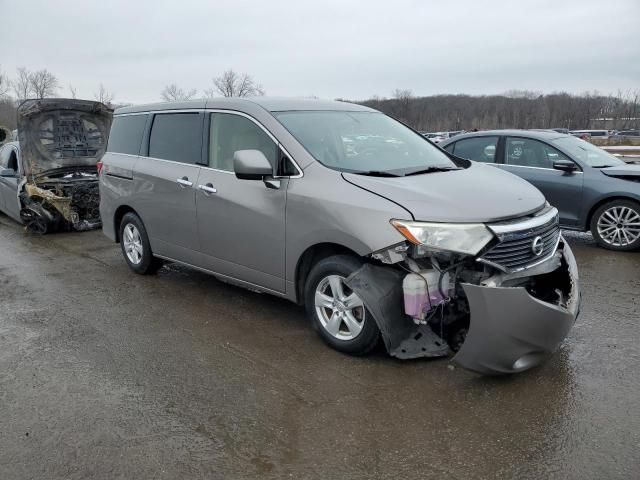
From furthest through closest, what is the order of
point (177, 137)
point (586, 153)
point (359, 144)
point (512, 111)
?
point (512, 111), point (586, 153), point (177, 137), point (359, 144)

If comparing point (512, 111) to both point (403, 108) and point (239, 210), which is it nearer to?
point (403, 108)

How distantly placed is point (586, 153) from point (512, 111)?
89.8 metres

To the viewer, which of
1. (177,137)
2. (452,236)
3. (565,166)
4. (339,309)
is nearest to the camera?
(452,236)

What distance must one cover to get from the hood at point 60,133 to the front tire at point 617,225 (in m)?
8.31

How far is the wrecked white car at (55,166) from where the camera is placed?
891 cm

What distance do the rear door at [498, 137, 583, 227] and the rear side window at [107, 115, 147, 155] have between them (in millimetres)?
5148

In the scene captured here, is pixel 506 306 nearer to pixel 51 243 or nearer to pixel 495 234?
pixel 495 234

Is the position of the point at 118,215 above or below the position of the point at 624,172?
below

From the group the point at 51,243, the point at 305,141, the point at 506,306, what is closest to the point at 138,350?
the point at 305,141

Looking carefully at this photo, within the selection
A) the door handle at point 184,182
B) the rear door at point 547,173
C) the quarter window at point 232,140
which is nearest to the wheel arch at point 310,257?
the quarter window at point 232,140

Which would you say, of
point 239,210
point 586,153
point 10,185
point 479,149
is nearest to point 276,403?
point 239,210

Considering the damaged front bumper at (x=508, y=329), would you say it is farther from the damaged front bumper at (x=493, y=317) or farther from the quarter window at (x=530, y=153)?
the quarter window at (x=530, y=153)

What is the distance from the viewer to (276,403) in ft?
11.1

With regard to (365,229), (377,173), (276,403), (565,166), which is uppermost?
(377,173)
